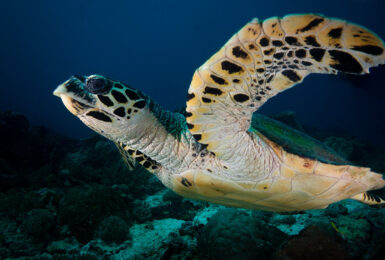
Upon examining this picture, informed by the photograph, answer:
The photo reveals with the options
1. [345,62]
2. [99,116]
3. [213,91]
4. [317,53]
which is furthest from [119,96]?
[345,62]

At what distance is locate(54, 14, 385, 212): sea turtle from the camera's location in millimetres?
948

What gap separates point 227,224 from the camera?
237cm

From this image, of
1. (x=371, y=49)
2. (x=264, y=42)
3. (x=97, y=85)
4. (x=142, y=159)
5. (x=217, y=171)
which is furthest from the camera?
(x=142, y=159)

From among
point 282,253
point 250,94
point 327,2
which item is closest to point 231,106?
point 250,94

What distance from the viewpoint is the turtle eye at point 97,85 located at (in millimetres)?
1504

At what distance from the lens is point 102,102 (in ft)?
5.01

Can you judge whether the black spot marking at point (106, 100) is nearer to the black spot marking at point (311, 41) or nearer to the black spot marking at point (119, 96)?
the black spot marking at point (119, 96)

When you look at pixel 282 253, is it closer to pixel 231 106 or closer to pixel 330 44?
pixel 231 106

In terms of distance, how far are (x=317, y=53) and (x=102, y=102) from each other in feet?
4.74

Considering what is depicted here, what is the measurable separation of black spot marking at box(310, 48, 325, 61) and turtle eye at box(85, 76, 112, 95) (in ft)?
4.59

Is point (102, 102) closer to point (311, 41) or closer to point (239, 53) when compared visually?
point (239, 53)

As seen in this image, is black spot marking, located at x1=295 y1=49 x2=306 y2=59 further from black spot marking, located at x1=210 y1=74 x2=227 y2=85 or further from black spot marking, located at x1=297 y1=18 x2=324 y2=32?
black spot marking, located at x1=210 y1=74 x2=227 y2=85

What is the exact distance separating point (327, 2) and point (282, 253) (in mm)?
56682

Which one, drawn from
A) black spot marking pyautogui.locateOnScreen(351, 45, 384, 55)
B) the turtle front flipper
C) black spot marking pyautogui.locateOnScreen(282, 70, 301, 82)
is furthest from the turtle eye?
black spot marking pyautogui.locateOnScreen(351, 45, 384, 55)
